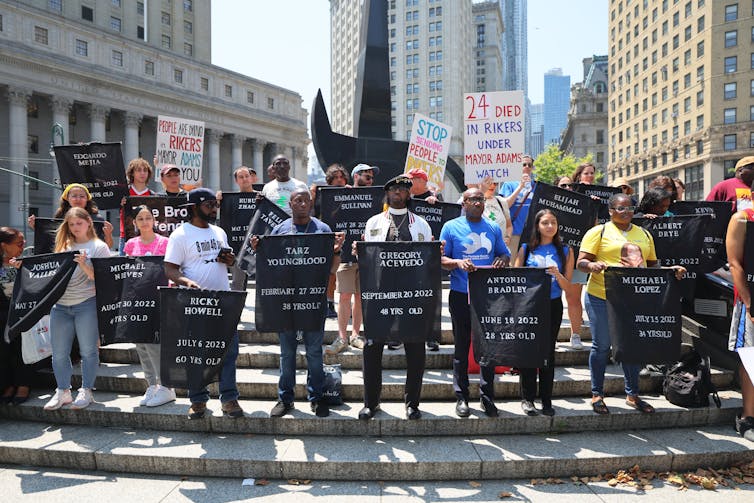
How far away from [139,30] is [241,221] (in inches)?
2848

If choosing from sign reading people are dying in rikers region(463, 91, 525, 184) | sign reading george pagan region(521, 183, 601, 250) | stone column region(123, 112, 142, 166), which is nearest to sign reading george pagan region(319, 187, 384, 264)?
sign reading george pagan region(521, 183, 601, 250)

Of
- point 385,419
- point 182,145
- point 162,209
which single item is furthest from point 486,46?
point 385,419

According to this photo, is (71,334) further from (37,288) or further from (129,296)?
(129,296)

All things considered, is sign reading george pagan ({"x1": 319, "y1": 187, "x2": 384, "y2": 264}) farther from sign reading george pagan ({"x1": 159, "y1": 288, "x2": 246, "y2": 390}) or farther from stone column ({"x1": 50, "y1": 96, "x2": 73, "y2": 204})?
stone column ({"x1": 50, "y1": 96, "x2": 73, "y2": 204})

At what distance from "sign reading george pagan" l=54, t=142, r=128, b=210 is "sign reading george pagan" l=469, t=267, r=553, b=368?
588cm

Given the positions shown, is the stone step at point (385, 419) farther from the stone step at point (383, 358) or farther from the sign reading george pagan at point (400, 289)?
the sign reading george pagan at point (400, 289)

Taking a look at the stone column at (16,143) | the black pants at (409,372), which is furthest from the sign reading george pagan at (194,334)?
the stone column at (16,143)

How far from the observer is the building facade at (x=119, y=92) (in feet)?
153

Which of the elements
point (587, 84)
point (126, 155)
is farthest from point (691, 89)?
point (126, 155)

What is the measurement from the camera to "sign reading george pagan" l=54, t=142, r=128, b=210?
25.5ft

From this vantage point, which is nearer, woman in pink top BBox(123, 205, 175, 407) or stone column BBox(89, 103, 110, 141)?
woman in pink top BBox(123, 205, 175, 407)

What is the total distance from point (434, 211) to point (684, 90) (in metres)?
72.6

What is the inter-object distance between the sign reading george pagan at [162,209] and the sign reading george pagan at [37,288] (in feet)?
5.25

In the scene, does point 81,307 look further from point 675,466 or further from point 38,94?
point 38,94
